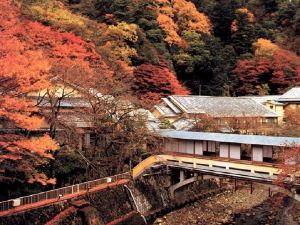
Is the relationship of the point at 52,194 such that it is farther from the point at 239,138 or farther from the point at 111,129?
the point at 239,138

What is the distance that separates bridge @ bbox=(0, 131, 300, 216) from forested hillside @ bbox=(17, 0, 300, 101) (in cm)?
1484

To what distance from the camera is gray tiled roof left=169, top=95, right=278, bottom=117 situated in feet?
123

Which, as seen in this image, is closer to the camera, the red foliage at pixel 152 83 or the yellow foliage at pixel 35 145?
the yellow foliage at pixel 35 145

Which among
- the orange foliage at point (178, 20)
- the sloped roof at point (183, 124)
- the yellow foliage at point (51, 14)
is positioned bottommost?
the sloped roof at point (183, 124)

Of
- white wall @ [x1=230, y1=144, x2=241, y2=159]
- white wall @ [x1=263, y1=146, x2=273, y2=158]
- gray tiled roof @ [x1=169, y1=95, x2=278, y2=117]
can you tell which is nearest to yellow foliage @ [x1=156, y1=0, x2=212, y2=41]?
gray tiled roof @ [x1=169, y1=95, x2=278, y2=117]

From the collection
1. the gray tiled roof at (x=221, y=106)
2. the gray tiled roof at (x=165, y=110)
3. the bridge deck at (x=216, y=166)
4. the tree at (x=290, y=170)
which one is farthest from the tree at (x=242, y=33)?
Result: the tree at (x=290, y=170)

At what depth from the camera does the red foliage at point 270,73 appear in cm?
→ 5238

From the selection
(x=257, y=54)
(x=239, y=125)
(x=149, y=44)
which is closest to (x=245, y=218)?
(x=239, y=125)

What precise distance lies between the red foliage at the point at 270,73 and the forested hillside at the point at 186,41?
14 centimetres

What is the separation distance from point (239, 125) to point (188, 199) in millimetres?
11730

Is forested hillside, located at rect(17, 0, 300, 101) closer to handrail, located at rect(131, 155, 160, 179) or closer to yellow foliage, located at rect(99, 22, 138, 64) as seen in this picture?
yellow foliage, located at rect(99, 22, 138, 64)

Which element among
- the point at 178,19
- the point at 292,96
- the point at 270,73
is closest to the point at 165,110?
the point at 292,96

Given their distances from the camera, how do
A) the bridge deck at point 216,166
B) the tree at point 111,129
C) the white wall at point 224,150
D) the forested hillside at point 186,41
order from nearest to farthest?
the bridge deck at point 216,166, the tree at point 111,129, the white wall at point 224,150, the forested hillside at point 186,41

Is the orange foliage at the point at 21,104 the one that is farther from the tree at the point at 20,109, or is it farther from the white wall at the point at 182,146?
the white wall at the point at 182,146
